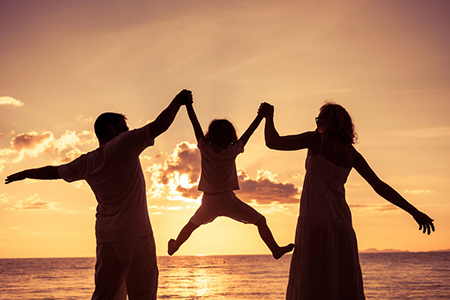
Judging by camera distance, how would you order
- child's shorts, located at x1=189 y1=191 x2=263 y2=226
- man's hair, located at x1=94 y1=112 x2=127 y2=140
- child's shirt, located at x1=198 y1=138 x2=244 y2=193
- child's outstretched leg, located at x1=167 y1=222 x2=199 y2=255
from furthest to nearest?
child's outstretched leg, located at x1=167 y1=222 x2=199 y2=255 < child's shorts, located at x1=189 y1=191 x2=263 y2=226 < child's shirt, located at x1=198 y1=138 x2=244 y2=193 < man's hair, located at x1=94 y1=112 x2=127 y2=140

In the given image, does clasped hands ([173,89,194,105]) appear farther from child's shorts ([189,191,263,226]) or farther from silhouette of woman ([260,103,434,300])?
child's shorts ([189,191,263,226])

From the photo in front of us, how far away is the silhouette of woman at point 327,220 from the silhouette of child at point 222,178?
1065 mm

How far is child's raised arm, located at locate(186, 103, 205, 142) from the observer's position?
18.7 ft

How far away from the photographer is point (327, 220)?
465 centimetres

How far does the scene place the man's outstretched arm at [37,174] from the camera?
→ 4526 mm

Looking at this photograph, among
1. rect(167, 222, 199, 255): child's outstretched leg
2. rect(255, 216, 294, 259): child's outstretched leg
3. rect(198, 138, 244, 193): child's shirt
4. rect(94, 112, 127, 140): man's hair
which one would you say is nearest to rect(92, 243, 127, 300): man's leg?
rect(94, 112, 127, 140): man's hair

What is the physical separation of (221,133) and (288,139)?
1.81 m

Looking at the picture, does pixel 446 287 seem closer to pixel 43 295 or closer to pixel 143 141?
pixel 43 295

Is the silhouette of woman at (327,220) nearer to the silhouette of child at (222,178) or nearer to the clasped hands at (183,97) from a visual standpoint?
the clasped hands at (183,97)

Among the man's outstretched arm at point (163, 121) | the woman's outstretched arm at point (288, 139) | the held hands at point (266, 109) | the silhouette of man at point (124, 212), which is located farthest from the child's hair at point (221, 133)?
the man's outstretched arm at point (163, 121)

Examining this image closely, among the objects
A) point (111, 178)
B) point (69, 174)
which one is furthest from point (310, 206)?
point (69, 174)

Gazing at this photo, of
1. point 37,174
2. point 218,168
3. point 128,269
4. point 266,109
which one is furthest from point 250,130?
point 37,174

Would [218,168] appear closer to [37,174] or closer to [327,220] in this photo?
[327,220]

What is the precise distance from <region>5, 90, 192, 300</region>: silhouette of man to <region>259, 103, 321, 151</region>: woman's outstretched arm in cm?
85
